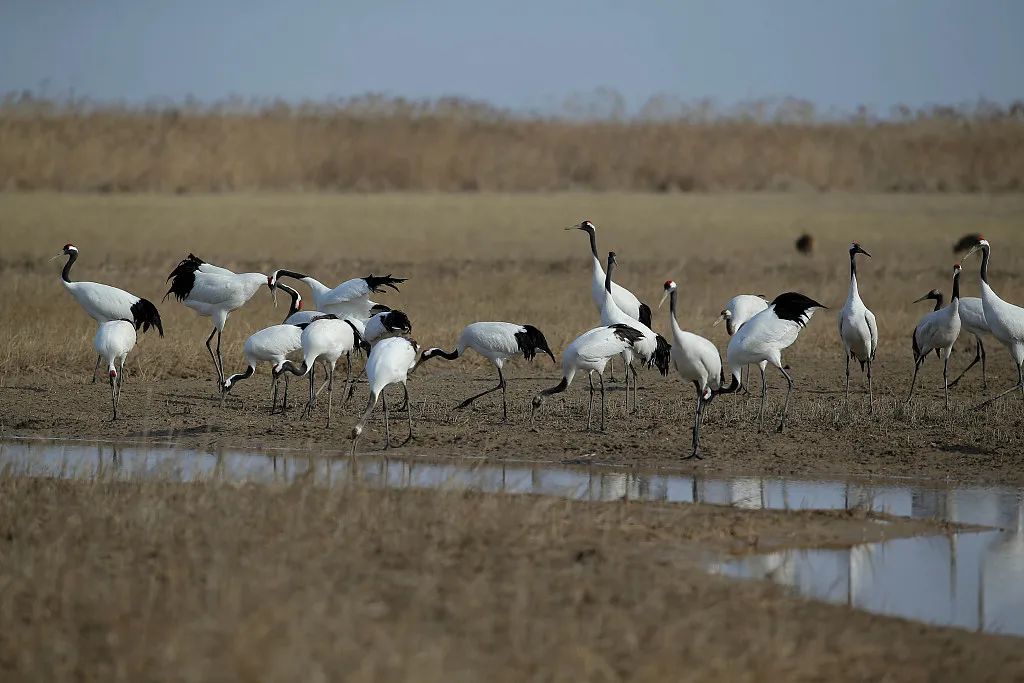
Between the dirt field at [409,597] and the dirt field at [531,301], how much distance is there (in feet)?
8.13

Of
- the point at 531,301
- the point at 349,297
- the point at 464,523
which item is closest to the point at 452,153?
the point at 531,301

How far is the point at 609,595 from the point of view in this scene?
212 inches

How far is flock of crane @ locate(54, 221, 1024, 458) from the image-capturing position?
9516 millimetres

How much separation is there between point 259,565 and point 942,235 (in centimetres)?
2365

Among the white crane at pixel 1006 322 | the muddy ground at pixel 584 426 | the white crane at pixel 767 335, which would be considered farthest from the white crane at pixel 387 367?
the white crane at pixel 1006 322

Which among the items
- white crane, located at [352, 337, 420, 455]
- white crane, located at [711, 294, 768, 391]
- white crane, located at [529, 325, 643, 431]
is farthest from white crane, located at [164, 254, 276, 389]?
white crane, located at [711, 294, 768, 391]

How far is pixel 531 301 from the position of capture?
16.6 metres

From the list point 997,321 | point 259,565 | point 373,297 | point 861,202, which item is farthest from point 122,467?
point 861,202

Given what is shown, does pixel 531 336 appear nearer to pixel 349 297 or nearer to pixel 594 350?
pixel 594 350

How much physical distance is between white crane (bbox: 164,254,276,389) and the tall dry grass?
76.1 feet

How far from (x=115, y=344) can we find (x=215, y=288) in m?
1.66

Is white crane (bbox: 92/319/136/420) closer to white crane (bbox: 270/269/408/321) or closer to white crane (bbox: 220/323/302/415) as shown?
white crane (bbox: 220/323/302/415)

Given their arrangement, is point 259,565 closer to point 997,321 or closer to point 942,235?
point 997,321

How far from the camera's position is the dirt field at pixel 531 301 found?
9.32 m
